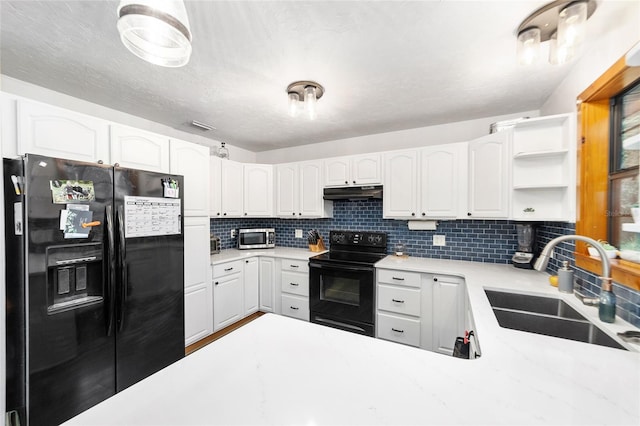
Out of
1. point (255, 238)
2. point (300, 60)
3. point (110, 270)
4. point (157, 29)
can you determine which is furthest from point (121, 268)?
point (255, 238)

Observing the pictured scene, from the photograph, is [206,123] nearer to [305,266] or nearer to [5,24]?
[5,24]

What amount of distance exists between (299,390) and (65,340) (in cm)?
164

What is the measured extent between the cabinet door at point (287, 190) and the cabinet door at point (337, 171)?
46 cm

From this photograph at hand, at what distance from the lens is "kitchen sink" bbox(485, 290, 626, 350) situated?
44.5 inches

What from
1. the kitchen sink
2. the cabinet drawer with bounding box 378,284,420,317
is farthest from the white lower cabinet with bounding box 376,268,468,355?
the kitchen sink

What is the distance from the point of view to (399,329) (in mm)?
2355

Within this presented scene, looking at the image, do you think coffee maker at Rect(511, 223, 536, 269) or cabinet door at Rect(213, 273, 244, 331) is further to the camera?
cabinet door at Rect(213, 273, 244, 331)

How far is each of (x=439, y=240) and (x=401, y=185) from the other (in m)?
0.75

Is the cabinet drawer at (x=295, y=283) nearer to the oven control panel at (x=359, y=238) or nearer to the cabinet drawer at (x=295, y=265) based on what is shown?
the cabinet drawer at (x=295, y=265)

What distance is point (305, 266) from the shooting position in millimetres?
2859

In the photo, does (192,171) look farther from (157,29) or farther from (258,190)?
(157,29)

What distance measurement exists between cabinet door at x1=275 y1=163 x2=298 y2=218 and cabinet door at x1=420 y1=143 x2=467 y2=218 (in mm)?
1582

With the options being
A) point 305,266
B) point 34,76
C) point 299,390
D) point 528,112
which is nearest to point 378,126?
point 528,112

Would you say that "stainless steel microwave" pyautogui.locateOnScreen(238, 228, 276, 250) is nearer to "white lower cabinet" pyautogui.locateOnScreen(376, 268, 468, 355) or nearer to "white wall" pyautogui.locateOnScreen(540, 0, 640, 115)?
"white lower cabinet" pyautogui.locateOnScreen(376, 268, 468, 355)
